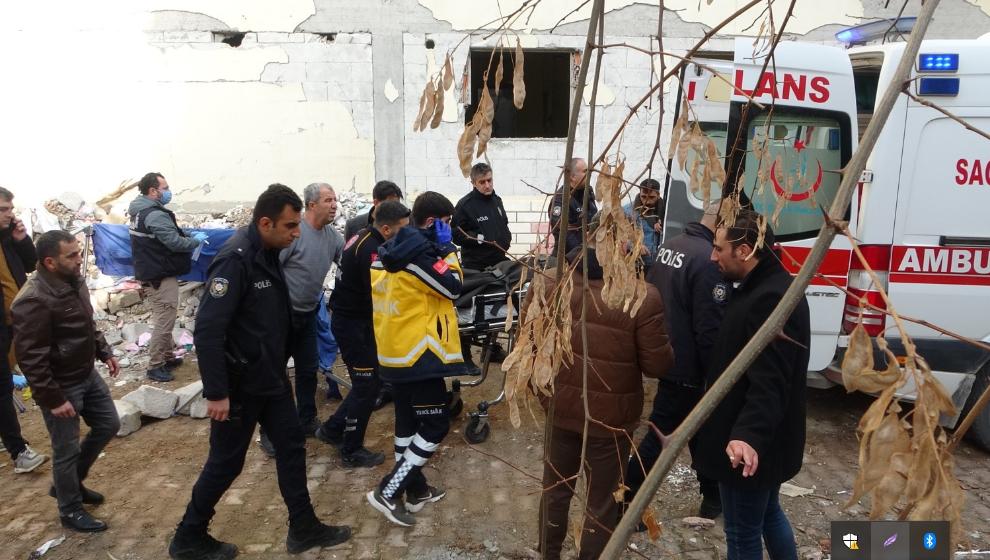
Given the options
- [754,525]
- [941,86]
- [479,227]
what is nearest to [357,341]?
[479,227]

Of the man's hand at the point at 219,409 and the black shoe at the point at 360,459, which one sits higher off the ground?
the man's hand at the point at 219,409

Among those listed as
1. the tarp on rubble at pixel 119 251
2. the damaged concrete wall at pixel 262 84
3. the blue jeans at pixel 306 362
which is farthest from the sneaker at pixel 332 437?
the damaged concrete wall at pixel 262 84

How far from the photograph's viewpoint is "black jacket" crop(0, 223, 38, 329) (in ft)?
15.5

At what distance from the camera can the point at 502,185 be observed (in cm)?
913

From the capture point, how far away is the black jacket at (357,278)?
4309 mm

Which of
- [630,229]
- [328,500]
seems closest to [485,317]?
[328,500]

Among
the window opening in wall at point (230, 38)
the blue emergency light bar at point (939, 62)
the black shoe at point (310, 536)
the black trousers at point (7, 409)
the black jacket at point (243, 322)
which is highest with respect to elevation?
the window opening in wall at point (230, 38)

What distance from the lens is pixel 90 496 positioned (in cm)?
400

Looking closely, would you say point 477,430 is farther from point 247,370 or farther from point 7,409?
point 7,409

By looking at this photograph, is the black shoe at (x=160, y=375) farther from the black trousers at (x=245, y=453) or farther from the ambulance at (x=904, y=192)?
the ambulance at (x=904, y=192)

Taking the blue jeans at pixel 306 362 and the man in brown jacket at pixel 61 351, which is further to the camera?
the blue jeans at pixel 306 362

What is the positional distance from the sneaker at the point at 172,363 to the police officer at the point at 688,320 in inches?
179

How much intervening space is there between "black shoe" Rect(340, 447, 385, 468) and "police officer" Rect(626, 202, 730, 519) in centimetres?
170

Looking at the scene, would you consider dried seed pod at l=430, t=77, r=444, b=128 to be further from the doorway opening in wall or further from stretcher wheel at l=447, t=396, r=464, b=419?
the doorway opening in wall
